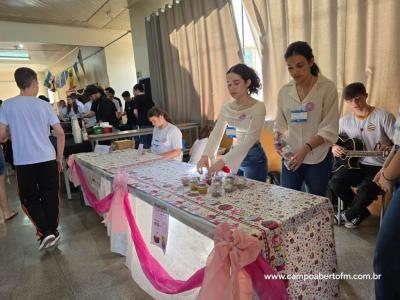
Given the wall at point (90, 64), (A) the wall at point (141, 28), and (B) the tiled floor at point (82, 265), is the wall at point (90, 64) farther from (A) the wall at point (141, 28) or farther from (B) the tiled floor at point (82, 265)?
(B) the tiled floor at point (82, 265)

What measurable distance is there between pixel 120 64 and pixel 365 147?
6.00m

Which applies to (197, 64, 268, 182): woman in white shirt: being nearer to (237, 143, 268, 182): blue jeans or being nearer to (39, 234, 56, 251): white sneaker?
(237, 143, 268, 182): blue jeans

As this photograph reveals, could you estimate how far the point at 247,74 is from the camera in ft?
5.01

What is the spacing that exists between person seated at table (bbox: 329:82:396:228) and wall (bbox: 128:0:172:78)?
3.55 metres

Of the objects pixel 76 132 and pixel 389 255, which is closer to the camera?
pixel 389 255

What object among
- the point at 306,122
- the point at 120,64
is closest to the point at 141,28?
the point at 120,64

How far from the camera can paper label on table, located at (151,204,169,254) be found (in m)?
1.26

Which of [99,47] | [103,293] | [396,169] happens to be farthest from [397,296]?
[99,47]

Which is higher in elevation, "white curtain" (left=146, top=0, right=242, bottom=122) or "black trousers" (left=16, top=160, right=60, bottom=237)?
"white curtain" (left=146, top=0, right=242, bottom=122)

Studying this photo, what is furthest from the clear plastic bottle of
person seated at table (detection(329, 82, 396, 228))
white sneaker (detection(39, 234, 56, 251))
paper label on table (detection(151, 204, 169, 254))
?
white sneaker (detection(39, 234, 56, 251))

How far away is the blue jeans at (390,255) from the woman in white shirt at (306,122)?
486 mm

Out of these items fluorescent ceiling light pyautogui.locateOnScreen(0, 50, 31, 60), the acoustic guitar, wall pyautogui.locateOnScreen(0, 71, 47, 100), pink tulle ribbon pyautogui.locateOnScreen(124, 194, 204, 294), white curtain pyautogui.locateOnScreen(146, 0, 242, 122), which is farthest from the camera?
wall pyautogui.locateOnScreen(0, 71, 47, 100)

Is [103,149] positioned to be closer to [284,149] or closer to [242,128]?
[242,128]

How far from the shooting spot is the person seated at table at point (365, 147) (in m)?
1.99
